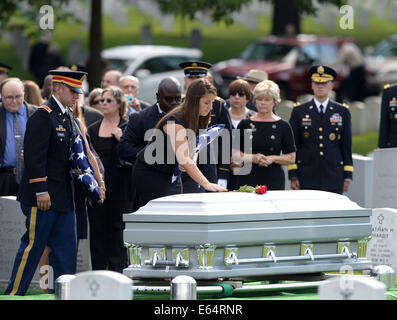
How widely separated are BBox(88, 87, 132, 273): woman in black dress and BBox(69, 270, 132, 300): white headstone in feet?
15.2

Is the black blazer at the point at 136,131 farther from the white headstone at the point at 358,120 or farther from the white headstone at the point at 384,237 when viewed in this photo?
the white headstone at the point at 358,120

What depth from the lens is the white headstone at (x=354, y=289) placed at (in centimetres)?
639

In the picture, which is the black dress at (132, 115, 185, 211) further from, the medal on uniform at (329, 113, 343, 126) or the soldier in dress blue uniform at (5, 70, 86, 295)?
the medal on uniform at (329, 113, 343, 126)

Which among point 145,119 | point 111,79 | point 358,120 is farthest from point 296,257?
point 358,120

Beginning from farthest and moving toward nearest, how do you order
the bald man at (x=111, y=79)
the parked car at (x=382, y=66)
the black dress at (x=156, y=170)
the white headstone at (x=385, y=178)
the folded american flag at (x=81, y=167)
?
1. the parked car at (x=382, y=66)
2. the bald man at (x=111, y=79)
3. the white headstone at (x=385, y=178)
4. the folded american flag at (x=81, y=167)
5. the black dress at (x=156, y=170)

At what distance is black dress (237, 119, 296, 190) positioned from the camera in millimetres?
11336

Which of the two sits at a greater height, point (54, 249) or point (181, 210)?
point (181, 210)

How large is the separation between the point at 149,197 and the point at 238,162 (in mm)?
1814

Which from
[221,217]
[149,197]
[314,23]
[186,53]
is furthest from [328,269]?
[314,23]

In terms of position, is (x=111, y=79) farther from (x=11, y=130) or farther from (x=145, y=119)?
(x=145, y=119)

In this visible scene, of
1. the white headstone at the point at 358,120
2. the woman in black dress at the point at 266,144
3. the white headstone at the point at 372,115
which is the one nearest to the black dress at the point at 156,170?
the woman in black dress at the point at 266,144

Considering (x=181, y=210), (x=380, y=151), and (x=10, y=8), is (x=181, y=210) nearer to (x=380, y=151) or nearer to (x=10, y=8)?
(x=380, y=151)

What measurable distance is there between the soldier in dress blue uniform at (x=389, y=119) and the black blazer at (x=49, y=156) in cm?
450

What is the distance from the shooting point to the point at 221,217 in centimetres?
790
